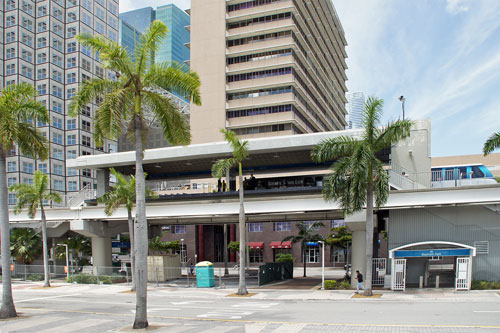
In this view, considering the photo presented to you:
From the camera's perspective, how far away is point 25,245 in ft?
128

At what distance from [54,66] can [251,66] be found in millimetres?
41092

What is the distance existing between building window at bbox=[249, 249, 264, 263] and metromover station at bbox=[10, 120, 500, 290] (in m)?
27.1

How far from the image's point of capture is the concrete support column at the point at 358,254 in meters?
28.0

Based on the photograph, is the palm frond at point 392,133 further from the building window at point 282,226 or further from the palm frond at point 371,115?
the building window at point 282,226

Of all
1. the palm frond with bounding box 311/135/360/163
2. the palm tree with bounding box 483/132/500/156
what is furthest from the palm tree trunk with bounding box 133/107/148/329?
the palm tree with bounding box 483/132/500/156

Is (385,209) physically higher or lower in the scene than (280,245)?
A: higher

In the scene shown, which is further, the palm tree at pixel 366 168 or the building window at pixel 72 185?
the building window at pixel 72 185

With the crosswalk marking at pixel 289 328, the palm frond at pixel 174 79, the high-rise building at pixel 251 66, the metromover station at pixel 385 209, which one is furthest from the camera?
the high-rise building at pixel 251 66

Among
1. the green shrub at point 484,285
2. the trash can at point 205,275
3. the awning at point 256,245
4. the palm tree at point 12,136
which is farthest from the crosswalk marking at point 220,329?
the awning at point 256,245

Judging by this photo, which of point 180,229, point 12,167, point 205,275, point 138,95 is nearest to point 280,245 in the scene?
point 180,229

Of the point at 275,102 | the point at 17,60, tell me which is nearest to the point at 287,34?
the point at 275,102

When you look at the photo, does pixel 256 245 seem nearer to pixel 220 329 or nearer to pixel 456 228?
pixel 456 228

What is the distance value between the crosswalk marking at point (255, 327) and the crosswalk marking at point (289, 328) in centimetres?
59

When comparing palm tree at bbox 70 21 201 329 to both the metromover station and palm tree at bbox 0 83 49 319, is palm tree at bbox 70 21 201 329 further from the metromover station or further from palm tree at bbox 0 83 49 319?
the metromover station
